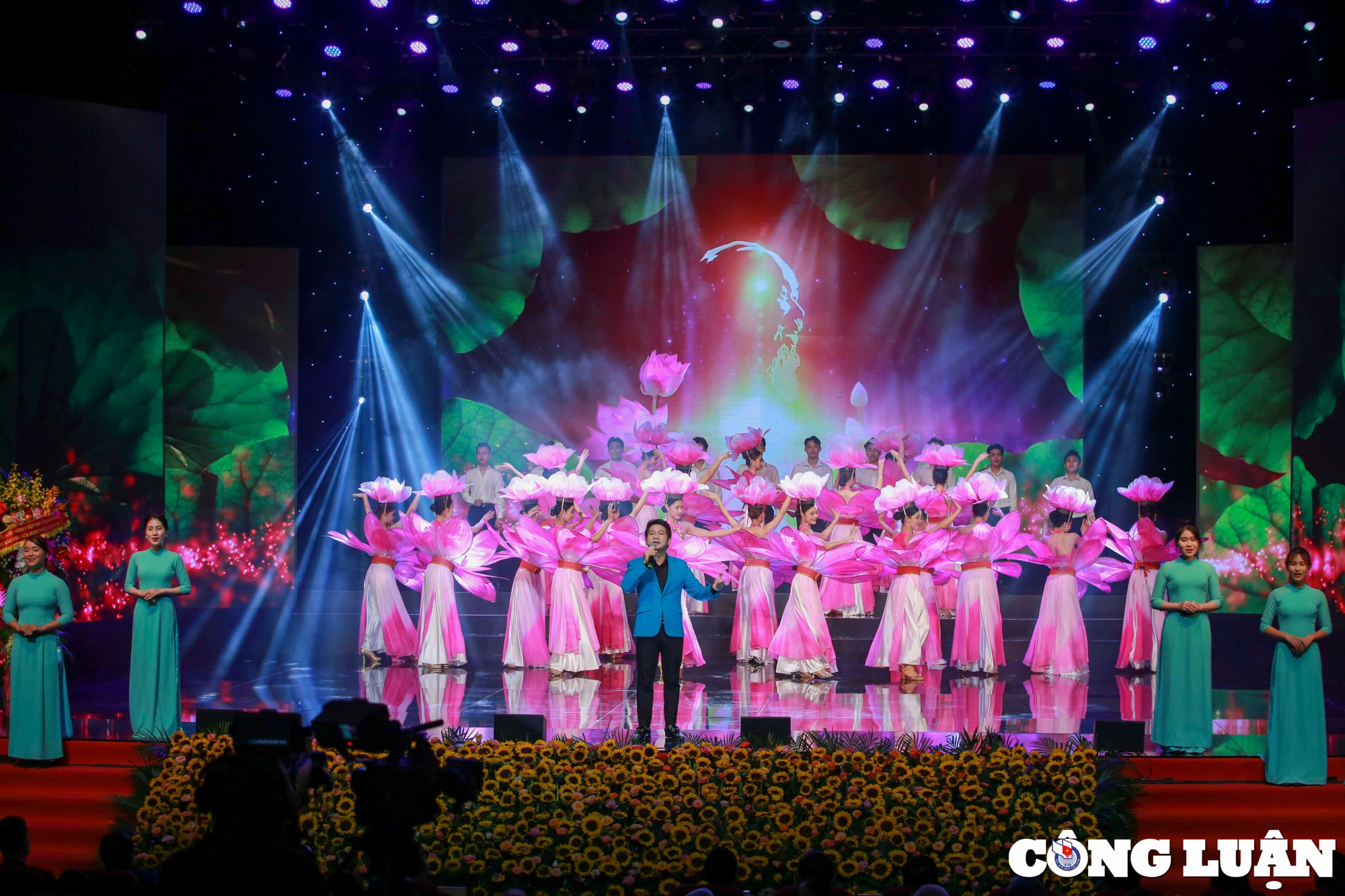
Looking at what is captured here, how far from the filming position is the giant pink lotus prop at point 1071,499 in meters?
8.57

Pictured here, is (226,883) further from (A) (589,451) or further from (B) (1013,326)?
(B) (1013,326)

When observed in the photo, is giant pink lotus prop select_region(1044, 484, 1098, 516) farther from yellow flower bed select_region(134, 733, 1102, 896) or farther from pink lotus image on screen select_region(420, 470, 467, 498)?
pink lotus image on screen select_region(420, 470, 467, 498)

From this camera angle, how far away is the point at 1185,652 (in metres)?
6.10

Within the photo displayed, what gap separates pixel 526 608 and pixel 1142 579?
460 cm

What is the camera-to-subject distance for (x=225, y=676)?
864 centimetres

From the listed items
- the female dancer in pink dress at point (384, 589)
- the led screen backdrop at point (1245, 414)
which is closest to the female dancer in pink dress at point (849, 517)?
the female dancer in pink dress at point (384, 589)

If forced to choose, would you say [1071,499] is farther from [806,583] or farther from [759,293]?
[759,293]

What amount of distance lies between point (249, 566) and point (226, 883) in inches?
416

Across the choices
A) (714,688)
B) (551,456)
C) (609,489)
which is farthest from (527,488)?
(714,688)

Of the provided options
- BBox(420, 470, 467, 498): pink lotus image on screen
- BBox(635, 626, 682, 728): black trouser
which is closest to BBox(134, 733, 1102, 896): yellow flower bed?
BBox(635, 626, 682, 728): black trouser

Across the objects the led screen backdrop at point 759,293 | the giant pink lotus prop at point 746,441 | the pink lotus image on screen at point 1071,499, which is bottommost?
the pink lotus image on screen at point 1071,499

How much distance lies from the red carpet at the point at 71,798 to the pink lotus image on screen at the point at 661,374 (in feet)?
19.4

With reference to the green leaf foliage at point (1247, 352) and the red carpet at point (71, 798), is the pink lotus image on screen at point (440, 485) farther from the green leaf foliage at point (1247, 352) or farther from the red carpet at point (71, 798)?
the green leaf foliage at point (1247, 352)

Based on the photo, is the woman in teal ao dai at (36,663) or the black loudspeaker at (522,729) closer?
the black loudspeaker at (522,729)
